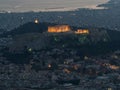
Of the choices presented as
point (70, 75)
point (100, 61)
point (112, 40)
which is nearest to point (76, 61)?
point (100, 61)

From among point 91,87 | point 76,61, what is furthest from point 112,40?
point 91,87

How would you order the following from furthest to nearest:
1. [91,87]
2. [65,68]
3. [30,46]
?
[30,46] < [65,68] < [91,87]

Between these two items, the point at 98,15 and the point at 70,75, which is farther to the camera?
the point at 98,15

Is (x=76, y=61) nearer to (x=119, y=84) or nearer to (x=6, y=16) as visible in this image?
(x=119, y=84)

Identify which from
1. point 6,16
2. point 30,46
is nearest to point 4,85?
point 30,46

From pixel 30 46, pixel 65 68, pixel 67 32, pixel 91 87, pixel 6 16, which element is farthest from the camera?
pixel 6 16

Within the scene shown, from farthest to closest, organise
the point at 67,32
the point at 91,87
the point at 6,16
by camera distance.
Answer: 1. the point at 6,16
2. the point at 67,32
3. the point at 91,87

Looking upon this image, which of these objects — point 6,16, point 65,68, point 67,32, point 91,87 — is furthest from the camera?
point 6,16

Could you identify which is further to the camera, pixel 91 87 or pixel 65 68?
pixel 65 68

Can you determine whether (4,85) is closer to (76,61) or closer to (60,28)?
(76,61)
